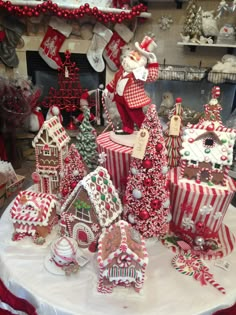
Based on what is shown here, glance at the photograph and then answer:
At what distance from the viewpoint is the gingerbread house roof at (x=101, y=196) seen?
4.10ft

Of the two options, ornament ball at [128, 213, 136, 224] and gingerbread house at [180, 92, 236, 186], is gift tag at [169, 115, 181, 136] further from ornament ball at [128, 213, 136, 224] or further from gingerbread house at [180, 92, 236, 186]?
ornament ball at [128, 213, 136, 224]

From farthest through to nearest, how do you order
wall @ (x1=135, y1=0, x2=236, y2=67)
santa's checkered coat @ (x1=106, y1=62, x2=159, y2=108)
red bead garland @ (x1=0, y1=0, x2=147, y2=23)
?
1. wall @ (x1=135, y1=0, x2=236, y2=67)
2. red bead garland @ (x1=0, y1=0, x2=147, y2=23)
3. santa's checkered coat @ (x1=106, y1=62, x2=159, y2=108)

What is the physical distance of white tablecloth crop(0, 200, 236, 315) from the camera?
107 centimetres

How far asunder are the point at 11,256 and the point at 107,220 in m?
0.41

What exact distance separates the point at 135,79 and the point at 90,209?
664mm

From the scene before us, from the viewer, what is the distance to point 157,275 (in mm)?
1214

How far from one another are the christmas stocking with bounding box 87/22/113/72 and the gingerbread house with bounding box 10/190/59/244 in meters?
2.67

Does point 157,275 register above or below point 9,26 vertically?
below

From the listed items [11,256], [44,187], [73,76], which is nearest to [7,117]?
[73,76]

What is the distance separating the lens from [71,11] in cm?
329

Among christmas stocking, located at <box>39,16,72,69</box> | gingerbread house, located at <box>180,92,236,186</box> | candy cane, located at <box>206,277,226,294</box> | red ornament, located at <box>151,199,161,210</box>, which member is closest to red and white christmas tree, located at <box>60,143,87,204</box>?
red ornament, located at <box>151,199,161,210</box>

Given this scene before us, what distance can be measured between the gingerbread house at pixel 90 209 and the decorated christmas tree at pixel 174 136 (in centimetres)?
42

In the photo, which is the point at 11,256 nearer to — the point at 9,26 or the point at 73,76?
the point at 73,76

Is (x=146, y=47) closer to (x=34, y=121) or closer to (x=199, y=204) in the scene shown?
(x=199, y=204)
